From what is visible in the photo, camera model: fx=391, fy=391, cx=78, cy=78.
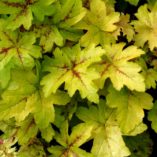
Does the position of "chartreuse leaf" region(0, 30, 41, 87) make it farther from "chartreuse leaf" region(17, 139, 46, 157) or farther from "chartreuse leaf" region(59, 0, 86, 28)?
"chartreuse leaf" region(17, 139, 46, 157)

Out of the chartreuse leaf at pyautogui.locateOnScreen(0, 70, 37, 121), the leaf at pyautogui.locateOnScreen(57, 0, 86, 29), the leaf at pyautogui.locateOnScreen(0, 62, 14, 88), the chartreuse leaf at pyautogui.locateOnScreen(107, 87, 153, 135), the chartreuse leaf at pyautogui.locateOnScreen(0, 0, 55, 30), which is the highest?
the chartreuse leaf at pyautogui.locateOnScreen(0, 0, 55, 30)

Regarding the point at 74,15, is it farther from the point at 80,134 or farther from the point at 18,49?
the point at 80,134

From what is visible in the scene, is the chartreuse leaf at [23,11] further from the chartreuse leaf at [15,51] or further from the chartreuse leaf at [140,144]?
the chartreuse leaf at [140,144]

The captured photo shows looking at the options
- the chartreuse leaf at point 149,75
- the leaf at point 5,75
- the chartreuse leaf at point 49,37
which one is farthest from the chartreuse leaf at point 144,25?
the leaf at point 5,75

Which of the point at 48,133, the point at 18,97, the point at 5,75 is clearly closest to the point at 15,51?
the point at 5,75

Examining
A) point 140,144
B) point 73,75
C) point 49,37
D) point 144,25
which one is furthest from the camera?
point 140,144

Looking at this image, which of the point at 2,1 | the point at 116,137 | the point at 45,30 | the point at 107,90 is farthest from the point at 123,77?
the point at 2,1

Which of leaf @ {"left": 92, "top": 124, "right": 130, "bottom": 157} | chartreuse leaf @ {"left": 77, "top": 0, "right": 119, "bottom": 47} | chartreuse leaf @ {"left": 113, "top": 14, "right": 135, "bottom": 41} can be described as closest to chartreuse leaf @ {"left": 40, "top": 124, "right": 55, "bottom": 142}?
leaf @ {"left": 92, "top": 124, "right": 130, "bottom": 157}
